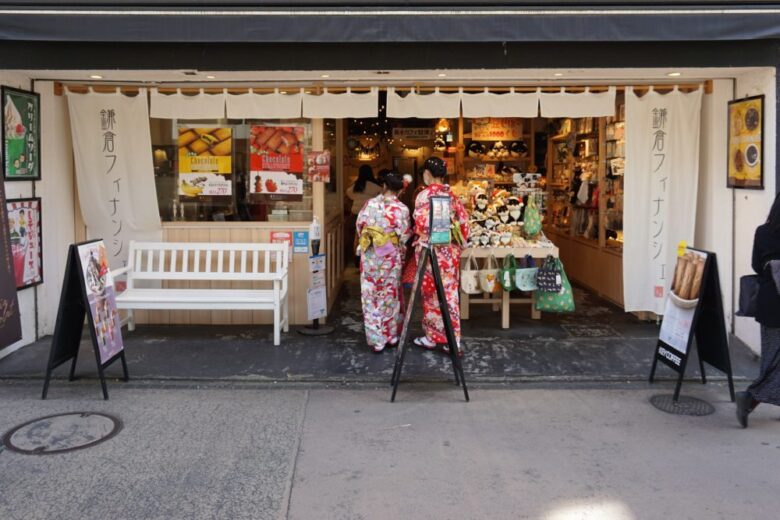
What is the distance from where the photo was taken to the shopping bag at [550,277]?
25.5 feet

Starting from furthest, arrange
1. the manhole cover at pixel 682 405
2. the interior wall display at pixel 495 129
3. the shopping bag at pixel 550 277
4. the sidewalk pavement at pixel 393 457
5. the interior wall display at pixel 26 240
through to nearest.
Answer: the interior wall display at pixel 495 129 → the shopping bag at pixel 550 277 → the interior wall display at pixel 26 240 → the manhole cover at pixel 682 405 → the sidewalk pavement at pixel 393 457

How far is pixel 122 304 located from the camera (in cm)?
704

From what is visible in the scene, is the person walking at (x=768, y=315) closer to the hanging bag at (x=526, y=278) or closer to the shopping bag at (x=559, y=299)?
the shopping bag at (x=559, y=299)

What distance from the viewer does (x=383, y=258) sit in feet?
22.3

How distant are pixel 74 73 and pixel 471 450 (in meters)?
5.27

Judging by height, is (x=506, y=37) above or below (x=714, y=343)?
above

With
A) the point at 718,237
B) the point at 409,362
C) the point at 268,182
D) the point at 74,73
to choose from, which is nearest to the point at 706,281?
the point at 718,237

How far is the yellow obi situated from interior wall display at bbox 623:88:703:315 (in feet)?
9.22

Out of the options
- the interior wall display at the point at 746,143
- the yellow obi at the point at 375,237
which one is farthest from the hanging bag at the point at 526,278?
the interior wall display at the point at 746,143

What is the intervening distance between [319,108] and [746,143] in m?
4.38

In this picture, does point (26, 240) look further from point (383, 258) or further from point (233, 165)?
point (383, 258)

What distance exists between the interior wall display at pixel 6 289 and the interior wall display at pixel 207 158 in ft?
6.81

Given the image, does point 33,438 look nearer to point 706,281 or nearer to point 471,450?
point 471,450

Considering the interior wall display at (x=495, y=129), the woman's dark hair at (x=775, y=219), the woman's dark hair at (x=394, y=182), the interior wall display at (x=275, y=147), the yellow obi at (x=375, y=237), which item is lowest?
the yellow obi at (x=375, y=237)
